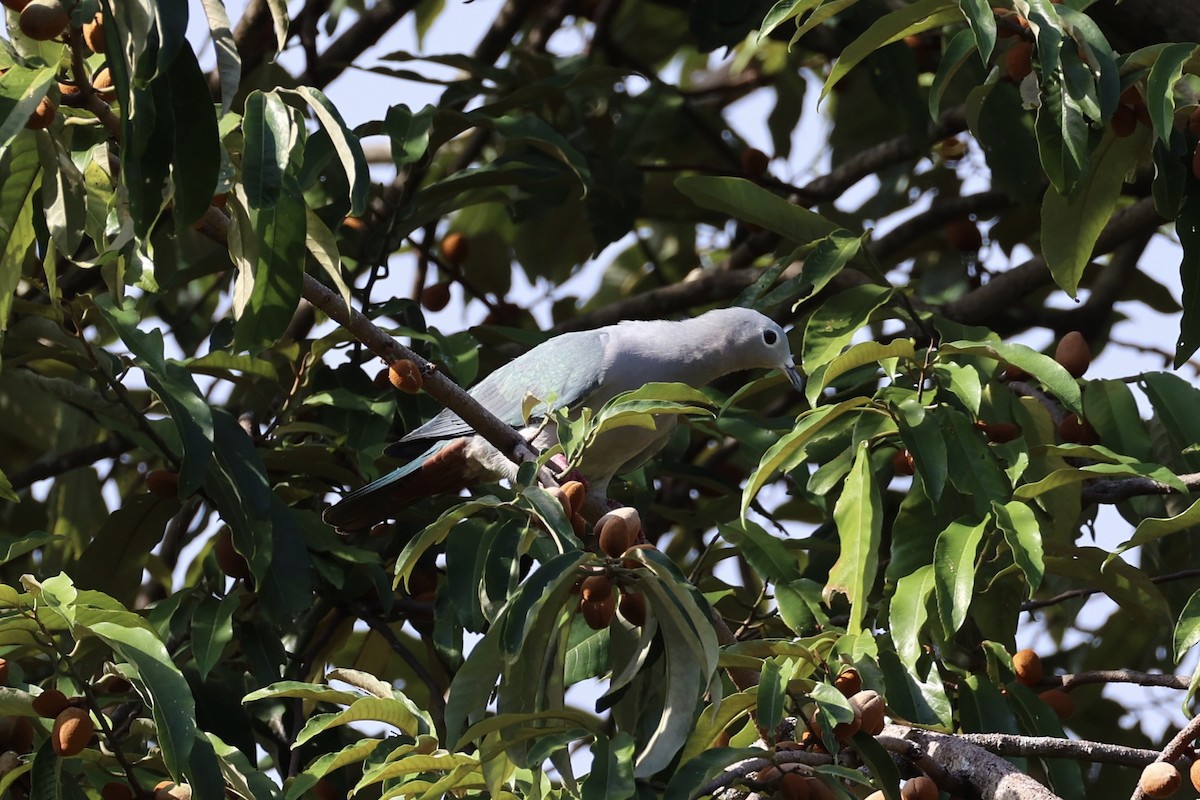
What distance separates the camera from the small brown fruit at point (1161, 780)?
2.14 meters

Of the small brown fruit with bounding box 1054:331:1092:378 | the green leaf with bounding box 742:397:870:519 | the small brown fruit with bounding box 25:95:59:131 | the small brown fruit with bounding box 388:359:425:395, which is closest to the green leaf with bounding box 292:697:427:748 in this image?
the small brown fruit with bounding box 388:359:425:395

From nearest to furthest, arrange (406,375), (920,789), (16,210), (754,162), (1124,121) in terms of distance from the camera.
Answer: (920,789)
(16,210)
(406,375)
(1124,121)
(754,162)

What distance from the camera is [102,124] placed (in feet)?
8.04

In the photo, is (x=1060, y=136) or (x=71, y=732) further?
(x=1060, y=136)

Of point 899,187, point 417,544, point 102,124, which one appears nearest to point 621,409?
point 417,544

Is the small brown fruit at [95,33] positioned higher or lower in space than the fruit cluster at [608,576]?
higher

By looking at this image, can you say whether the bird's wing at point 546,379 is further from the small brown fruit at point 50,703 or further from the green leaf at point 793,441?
the small brown fruit at point 50,703

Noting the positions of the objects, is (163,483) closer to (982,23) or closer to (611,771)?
(611,771)

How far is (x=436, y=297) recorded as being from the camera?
520cm

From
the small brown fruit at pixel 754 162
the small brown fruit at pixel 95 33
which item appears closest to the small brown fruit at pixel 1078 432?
the small brown fruit at pixel 754 162

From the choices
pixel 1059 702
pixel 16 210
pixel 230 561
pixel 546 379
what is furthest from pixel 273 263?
pixel 1059 702

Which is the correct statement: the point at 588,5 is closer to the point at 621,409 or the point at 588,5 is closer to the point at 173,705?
the point at 621,409

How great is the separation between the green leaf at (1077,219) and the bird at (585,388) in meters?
1.04

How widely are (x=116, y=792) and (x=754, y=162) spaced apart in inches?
141
